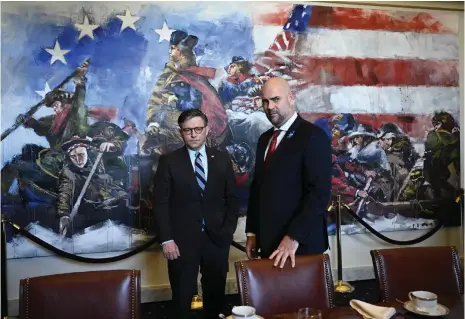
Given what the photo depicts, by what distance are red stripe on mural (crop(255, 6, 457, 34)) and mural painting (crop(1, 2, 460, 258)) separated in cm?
1

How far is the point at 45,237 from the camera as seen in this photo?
10.5 ft

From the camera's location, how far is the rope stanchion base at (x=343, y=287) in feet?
11.6

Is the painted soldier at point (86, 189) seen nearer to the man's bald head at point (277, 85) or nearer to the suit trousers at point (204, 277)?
the suit trousers at point (204, 277)

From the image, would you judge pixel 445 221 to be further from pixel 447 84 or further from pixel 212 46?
pixel 212 46

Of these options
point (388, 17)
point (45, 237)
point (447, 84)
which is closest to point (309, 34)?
point (388, 17)

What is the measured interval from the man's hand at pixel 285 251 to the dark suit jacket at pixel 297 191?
0.04m

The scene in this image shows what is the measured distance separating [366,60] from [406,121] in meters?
0.66

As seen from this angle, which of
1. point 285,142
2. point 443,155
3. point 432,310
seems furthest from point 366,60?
point 432,310

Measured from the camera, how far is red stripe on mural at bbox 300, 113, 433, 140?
381 centimetres

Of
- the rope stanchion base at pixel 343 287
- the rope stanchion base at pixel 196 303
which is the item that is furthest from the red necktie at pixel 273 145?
the rope stanchion base at pixel 343 287

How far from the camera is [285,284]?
1.79 m

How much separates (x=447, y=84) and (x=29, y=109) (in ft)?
11.6

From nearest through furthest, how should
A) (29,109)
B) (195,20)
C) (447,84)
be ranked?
(29,109), (195,20), (447,84)

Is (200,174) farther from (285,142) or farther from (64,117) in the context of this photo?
(64,117)
